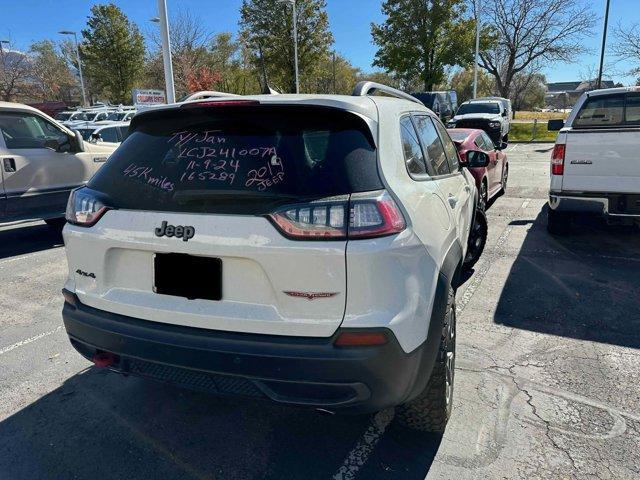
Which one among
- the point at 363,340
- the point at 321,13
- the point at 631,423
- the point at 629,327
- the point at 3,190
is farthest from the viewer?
the point at 321,13

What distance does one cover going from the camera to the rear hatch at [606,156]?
16.9 ft

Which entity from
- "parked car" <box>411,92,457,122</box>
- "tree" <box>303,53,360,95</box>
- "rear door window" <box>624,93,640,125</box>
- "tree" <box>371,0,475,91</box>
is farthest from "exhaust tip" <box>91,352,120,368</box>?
"tree" <box>303,53,360,95</box>

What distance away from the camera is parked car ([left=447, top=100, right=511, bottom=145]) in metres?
17.2

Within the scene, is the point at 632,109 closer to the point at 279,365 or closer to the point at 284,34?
the point at 279,365

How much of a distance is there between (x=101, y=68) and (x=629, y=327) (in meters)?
40.4

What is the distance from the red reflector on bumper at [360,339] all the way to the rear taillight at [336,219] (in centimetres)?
39

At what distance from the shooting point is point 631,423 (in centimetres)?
263

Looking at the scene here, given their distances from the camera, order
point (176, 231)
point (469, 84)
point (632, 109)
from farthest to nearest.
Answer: point (469, 84) → point (632, 109) → point (176, 231)

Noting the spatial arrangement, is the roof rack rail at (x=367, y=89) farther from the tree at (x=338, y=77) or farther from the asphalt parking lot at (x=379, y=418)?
the tree at (x=338, y=77)

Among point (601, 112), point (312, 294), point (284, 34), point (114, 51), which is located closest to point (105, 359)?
point (312, 294)

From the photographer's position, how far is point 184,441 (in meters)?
2.56

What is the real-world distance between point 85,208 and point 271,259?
1.10 m

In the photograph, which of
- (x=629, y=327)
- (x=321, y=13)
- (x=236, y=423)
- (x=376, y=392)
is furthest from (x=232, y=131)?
(x=321, y=13)

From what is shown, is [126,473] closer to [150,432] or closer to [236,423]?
[150,432]
